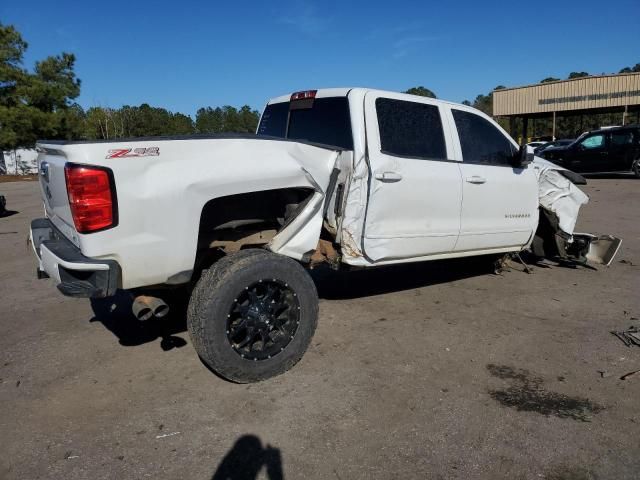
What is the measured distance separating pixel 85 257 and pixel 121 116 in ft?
136

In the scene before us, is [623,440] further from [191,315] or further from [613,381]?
[191,315]

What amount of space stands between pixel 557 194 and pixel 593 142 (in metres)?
14.4

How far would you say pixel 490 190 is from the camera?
500 centimetres

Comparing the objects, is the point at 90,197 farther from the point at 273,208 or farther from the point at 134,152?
the point at 273,208

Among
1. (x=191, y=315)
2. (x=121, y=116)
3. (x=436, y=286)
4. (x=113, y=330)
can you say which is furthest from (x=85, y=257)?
(x=121, y=116)

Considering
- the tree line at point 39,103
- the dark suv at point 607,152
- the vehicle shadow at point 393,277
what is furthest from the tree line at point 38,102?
the vehicle shadow at point 393,277

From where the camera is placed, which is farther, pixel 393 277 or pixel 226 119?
pixel 226 119

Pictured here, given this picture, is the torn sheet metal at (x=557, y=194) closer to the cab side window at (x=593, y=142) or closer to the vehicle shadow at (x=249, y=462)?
the vehicle shadow at (x=249, y=462)

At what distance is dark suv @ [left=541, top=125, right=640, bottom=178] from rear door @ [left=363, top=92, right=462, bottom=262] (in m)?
15.9

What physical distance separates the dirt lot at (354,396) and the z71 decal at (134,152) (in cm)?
158

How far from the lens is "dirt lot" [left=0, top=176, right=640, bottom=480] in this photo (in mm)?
2637

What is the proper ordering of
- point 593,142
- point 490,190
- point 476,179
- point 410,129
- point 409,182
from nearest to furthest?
point 409,182 < point 410,129 < point 476,179 < point 490,190 < point 593,142

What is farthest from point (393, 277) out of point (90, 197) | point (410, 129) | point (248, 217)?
point (90, 197)

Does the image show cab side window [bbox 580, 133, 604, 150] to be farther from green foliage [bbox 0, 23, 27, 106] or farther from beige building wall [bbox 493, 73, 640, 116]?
green foliage [bbox 0, 23, 27, 106]
